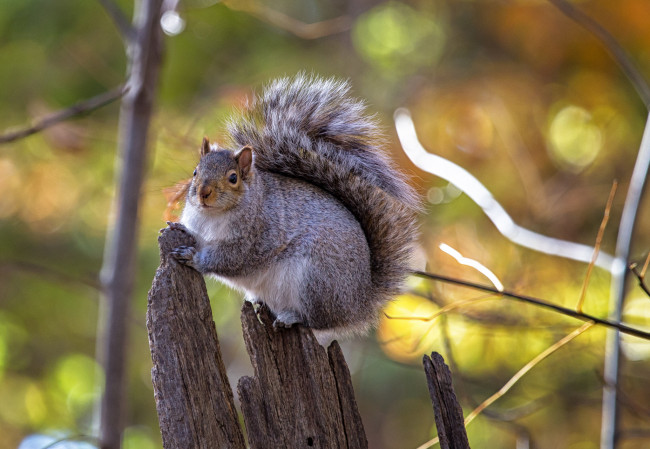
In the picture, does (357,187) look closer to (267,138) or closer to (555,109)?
(267,138)

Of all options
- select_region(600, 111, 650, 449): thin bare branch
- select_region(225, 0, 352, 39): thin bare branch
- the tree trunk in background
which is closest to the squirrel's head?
the tree trunk in background

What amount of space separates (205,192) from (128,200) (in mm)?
870

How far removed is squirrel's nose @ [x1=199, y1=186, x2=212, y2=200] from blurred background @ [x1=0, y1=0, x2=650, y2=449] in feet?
5.41

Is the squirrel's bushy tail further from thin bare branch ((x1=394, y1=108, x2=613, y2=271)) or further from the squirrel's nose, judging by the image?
the squirrel's nose

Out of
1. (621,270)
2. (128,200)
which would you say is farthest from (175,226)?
(621,270)

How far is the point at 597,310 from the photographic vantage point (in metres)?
3.50

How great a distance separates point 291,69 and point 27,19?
5.79 ft

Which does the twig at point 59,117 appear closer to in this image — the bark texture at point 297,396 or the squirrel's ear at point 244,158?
the squirrel's ear at point 244,158

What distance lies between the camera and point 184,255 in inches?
82.4

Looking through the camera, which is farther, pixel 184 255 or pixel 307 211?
pixel 307 211

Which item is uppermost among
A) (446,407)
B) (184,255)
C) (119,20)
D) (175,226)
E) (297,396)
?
(119,20)

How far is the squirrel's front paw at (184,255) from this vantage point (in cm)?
206

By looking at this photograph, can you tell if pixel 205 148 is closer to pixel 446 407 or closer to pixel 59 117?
pixel 59 117

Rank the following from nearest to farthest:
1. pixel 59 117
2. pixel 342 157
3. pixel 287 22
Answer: pixel 342 157, pixel 59 117, pixel 287 22
